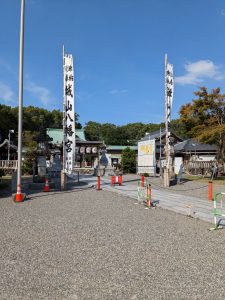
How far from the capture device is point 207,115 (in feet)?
87.4

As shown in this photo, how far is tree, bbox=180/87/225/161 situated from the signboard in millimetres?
4686

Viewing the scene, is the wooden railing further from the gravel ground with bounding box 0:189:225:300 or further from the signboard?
the gravel ground with bounding box 0:189:225:300

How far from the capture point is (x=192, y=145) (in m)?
40.8

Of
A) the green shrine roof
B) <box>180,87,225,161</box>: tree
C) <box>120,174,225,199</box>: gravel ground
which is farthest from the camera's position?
the green shrine roof

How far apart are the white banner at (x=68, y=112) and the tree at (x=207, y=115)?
446 inches

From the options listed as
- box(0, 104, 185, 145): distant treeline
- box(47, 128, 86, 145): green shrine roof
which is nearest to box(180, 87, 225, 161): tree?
box(47, 128, 86, 145): green shrine roof

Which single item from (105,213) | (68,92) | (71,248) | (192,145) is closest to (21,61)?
(68,92)


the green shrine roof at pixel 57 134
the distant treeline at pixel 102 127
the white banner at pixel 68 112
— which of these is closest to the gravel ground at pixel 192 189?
the white banner at pixel 68 112

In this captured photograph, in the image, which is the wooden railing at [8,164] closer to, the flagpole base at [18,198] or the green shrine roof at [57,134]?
the green shrine roof at [57,134]

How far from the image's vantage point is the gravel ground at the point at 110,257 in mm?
3959

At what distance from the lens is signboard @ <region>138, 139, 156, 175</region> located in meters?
22.4

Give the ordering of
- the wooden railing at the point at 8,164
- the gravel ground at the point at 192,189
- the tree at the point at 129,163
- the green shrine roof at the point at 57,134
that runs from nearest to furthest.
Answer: the gravel ground at the point at 192,189, the wooden railing at the point at 8,164, the tree at the point at 129,163, the green shrine roof at the point at 57,134

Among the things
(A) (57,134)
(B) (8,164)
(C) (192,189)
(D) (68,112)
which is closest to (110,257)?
A: (C) (192,189)

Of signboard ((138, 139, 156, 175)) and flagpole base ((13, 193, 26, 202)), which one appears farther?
signboard ((138, 139, 156, 175))
